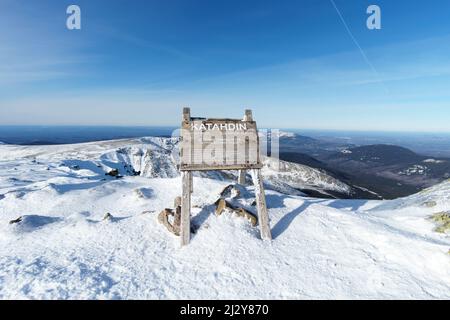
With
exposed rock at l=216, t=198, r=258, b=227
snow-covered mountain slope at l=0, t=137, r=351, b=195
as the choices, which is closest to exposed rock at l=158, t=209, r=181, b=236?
exposed rock at l=216, t=198, r=258, b=227

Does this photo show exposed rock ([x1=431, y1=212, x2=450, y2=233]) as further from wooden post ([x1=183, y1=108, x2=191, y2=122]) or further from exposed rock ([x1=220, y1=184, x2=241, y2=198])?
wooden post ([x1=183, y1=108, x2=191, y2=122])

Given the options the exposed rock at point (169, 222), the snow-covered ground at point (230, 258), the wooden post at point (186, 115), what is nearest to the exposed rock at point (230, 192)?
the snow-covered ground at point (230, 258)

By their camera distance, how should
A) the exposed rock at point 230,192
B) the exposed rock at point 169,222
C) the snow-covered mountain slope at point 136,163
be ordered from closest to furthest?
the exposed rock at point 169,222
the exposed rock at point 230,192
the snow-covered mountain slope at point 136,163

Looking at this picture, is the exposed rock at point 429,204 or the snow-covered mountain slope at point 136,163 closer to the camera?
the exposed rock at point 429,204

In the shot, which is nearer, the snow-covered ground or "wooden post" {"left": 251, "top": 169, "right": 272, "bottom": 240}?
the snow-covered ground

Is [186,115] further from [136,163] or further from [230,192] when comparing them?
[136,163]

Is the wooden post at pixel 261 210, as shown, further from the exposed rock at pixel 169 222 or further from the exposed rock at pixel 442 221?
the exposed rock at pixel 442 221

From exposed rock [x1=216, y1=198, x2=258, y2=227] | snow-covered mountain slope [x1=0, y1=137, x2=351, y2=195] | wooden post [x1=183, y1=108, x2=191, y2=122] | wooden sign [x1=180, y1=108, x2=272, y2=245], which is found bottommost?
snow-covered mountain slope [x1=0, y1=137, x2=351, y2=195]

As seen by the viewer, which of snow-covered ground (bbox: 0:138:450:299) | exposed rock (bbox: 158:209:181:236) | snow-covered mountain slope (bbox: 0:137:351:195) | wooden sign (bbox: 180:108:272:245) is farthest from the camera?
snow-covered mountain slope (bbox: 0:137:351:195)
